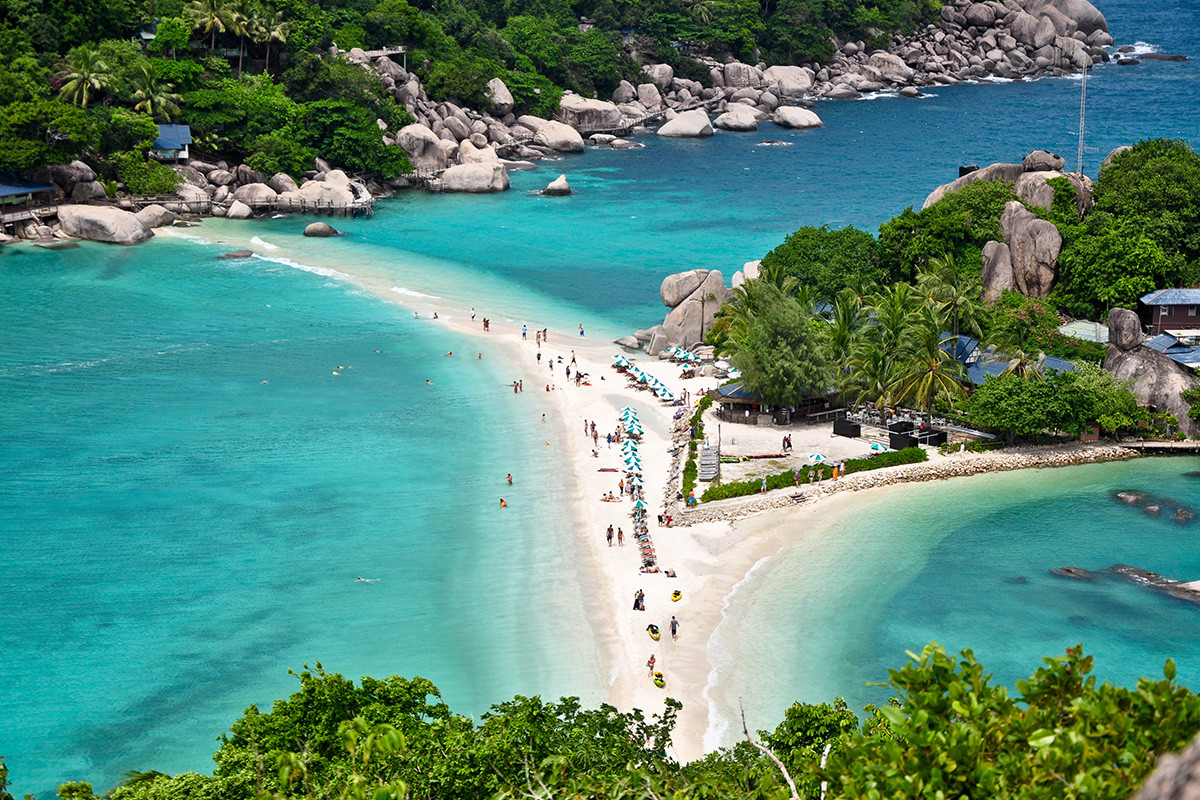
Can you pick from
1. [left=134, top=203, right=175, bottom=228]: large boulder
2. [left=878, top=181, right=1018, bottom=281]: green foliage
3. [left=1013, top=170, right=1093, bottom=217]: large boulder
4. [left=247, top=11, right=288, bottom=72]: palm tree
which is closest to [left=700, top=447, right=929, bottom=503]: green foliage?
[left=878, top=181, right=1018, bottom=281]: green foliage

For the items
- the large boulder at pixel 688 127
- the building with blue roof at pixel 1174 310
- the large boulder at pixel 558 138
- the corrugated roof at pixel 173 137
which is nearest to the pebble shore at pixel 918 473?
the building with blue roof at pixel 1174 310

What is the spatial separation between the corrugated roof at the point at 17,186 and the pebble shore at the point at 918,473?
6922 cm

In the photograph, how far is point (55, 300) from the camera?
8012 centimetres

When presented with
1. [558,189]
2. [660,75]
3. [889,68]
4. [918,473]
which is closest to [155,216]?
[558,189]

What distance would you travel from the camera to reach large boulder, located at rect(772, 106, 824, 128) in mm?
150000

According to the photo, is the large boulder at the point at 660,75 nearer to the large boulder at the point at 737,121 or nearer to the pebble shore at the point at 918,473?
the large boulder at the point at 737,121

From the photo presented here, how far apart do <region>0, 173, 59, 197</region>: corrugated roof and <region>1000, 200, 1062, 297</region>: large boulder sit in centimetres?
7465

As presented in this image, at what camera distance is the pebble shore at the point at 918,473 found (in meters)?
49.9

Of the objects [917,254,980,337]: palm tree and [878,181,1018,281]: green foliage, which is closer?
[917,254,980,337]: palm tree

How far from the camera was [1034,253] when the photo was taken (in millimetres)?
69438

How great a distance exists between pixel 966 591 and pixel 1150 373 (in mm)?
21407

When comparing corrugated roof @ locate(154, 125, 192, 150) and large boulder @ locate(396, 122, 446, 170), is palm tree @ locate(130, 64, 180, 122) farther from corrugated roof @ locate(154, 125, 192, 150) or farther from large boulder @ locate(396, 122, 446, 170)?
large boulder @ locate(396, 122, 446, 170)

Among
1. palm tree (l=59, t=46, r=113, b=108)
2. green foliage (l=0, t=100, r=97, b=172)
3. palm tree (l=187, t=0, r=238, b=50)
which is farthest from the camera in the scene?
palm tree (l=187, t=0, r=238, b=50)

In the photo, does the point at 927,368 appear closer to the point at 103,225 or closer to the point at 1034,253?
the point at 1034,253
